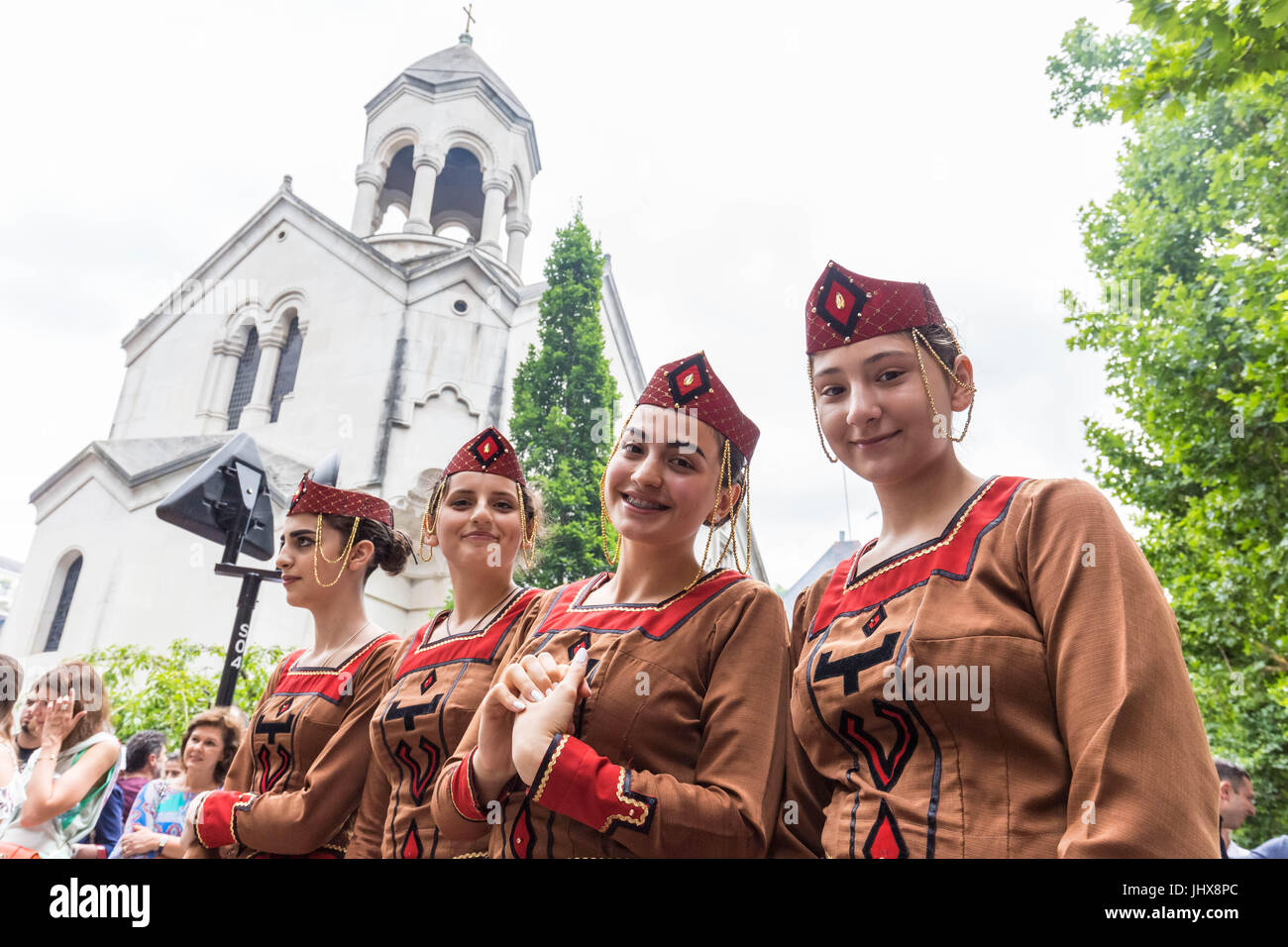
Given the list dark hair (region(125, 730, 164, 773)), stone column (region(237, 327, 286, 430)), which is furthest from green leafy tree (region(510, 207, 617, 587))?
dark hair (region(125, 730, 164, 773))

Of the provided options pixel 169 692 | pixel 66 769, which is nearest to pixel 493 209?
pixel 169 692

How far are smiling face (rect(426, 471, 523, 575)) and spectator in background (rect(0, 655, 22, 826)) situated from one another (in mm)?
2809

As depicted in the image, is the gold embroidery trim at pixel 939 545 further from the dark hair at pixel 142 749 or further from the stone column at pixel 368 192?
the stone column at pixel 368 192

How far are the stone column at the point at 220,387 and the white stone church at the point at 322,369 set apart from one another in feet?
0.15

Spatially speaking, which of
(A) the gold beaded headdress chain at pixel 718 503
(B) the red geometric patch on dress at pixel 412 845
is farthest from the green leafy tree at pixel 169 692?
(A) the gold beaded headdress chain at pixel 718 503

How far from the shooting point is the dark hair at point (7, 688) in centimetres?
458

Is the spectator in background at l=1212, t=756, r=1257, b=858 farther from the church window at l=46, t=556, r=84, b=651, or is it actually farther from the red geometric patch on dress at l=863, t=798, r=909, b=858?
the church window at l=46, t=556, r=84, b=651

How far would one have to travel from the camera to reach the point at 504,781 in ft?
7.08

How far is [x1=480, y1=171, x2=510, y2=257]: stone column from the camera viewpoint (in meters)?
19.4
